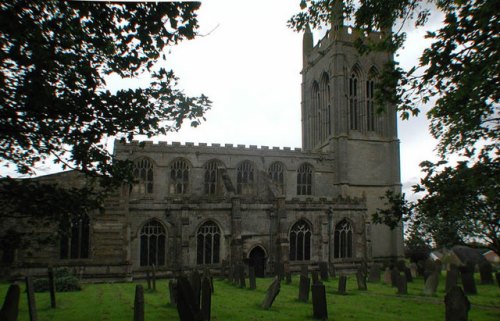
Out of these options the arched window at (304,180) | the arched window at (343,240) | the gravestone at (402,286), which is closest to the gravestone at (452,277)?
the gravestone at (402,286)

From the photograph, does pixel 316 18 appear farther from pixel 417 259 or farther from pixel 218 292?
pixel 417 259

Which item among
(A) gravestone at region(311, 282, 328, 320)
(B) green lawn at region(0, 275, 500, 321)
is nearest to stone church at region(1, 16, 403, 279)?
(B) green lawn at region(0, 275, 500, 321)

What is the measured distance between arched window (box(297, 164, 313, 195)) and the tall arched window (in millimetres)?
5823

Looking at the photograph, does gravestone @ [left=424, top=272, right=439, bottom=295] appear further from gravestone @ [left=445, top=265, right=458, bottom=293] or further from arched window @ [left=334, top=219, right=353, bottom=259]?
arched window @ [left=334, top=219, right=353, bottom=259]

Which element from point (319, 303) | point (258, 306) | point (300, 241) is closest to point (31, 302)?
point (258, 306)

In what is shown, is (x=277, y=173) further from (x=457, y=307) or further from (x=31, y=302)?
(x=457, y=307)

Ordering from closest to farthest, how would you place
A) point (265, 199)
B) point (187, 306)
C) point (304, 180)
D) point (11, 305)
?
point (187, 306), point (11, 305), point (265, 199), point (304, 180)

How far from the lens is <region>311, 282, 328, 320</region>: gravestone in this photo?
35.2 ft

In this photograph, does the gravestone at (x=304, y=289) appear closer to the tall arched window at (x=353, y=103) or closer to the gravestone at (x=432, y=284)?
the gravestone at (x=432, y=284)

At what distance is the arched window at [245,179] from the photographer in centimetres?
3259

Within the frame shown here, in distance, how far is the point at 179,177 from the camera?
31.5 m

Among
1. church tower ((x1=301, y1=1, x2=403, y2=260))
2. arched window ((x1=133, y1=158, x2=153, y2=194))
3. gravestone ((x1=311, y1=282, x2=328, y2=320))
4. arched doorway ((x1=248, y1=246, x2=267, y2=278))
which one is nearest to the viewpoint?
gravestone ((x1=311, y1=282, x2=328, y2=320))

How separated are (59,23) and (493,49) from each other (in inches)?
248

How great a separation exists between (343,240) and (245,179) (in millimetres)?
9049
